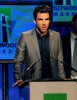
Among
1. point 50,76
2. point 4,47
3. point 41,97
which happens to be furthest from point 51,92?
point 4,47

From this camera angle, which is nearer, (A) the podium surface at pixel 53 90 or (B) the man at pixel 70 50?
(A) the podium surface at pixel 53 90

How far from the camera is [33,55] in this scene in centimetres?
310

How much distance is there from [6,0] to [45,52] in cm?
129

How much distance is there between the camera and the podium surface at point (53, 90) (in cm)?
210

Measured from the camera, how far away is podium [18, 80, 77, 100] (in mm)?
2098

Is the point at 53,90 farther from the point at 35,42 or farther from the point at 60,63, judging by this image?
the point at 35,42

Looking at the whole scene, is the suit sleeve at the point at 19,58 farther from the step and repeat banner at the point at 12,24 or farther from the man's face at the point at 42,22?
the step and repeat banner at the point at 12,24

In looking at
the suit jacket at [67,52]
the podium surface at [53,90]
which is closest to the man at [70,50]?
the suit jacket at [67,52]

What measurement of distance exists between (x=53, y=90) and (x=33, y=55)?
1.03m

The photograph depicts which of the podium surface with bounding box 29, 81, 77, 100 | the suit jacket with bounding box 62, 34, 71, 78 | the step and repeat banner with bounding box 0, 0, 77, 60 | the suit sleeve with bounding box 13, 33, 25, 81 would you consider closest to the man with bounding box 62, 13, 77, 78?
the suit jacket with bounding box 62, 34, 71, 78

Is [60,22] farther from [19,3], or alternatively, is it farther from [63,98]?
[63,98]

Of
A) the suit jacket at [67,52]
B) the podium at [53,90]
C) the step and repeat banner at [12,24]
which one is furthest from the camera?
the step and repeat banner at [12,24]

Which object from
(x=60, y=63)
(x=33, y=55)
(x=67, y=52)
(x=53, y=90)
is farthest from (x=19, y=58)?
(x=53, y=90)

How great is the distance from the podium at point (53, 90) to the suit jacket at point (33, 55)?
2.91 ft
